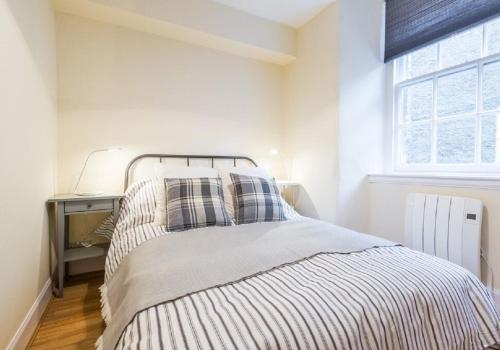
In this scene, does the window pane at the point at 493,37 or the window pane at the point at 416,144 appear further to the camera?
the window pane at the point at 416,144

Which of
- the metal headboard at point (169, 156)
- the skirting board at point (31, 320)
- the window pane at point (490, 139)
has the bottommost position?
the skirting board at point (31, 320)

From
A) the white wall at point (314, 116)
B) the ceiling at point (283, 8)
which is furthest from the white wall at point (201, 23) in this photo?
the white wall at point (314, 116)

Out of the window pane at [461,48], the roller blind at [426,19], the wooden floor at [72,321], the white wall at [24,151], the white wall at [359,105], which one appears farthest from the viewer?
the white wall at [359,105]

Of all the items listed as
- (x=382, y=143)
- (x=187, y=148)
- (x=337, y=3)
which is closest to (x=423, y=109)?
(x=382, y=143)

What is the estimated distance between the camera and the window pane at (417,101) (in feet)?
7.38

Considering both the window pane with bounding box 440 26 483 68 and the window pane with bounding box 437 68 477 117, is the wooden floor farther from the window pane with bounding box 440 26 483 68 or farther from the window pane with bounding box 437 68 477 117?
the window pane with bounding box 440 26 483 68

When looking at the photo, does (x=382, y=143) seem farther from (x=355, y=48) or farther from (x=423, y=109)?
(x=355, y=48)

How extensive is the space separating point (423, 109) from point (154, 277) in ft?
8.41

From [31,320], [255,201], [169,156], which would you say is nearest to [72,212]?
[31,320]

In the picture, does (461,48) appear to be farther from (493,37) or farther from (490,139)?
(490,139)

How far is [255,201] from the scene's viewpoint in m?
1.92

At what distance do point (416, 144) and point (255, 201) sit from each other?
1.66 meters

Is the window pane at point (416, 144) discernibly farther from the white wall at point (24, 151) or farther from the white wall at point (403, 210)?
the white wall at point (24, 151)

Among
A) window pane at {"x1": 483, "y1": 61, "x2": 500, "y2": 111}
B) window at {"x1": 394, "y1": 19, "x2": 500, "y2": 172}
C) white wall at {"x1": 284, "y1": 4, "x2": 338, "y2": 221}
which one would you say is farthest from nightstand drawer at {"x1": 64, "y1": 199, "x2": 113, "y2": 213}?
window pane at {"x1": 483, "y1": 61, "x2": 500, "y2": 111}
